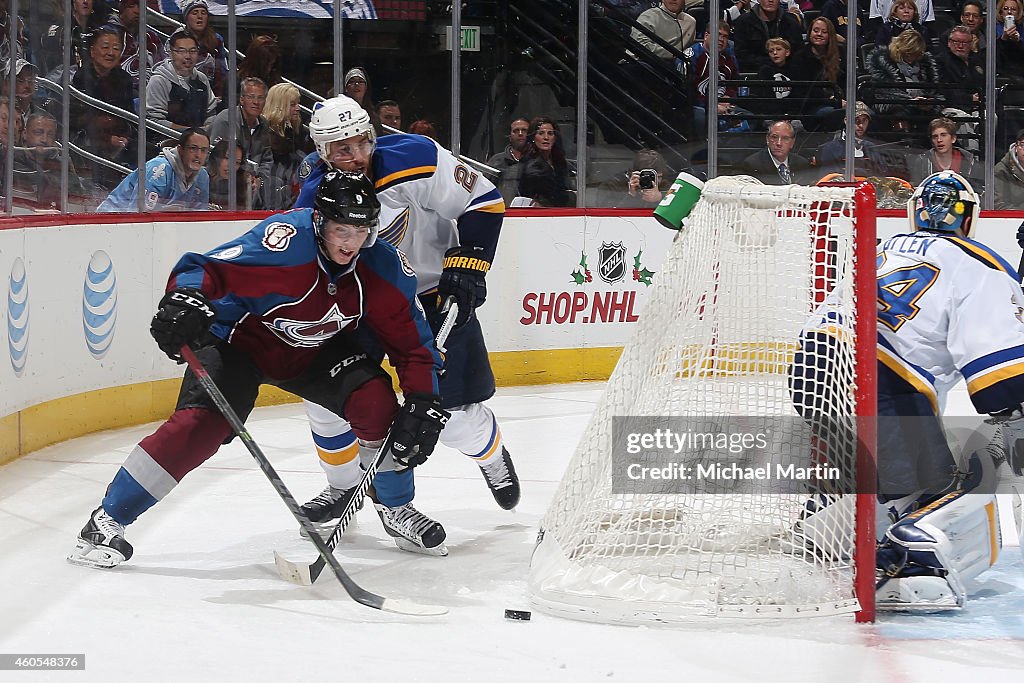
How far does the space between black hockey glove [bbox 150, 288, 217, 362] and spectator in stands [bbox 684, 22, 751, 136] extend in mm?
4279

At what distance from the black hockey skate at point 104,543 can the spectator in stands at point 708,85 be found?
4.31 m

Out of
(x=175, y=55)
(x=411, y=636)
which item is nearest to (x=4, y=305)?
(x=175, y=55)

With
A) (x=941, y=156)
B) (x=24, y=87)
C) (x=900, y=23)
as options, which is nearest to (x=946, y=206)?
(x=24, y=87)

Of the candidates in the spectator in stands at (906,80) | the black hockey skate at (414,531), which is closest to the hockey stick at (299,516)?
the black hockey skate at (414,531)

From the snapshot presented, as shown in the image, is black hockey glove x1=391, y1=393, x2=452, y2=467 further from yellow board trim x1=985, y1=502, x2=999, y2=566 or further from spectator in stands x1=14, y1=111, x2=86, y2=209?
spectator in stands x1=14, y1=111, x2=86, y2=209

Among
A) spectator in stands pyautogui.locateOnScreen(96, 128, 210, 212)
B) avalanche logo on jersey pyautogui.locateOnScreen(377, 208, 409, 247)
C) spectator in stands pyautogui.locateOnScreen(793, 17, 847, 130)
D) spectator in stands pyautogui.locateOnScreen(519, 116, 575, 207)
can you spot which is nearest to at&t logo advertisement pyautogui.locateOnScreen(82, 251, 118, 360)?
spectator in stands pyautogui.locateOnScreen(96, 128, 210, 212)

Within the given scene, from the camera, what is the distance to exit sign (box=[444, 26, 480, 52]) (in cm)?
604

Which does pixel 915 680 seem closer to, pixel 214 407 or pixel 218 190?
pixel 214 407

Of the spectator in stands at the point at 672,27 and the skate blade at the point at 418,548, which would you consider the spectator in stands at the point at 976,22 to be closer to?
the spectator in stands at the point at 672,27

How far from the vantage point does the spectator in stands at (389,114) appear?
5953 mm

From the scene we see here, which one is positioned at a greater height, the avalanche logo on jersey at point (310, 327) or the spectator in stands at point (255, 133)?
the spectator in stands at point (255, 133)

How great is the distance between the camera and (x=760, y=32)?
6641 mm

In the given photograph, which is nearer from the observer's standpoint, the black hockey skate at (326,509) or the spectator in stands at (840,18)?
the black hockey skate at (326,509)

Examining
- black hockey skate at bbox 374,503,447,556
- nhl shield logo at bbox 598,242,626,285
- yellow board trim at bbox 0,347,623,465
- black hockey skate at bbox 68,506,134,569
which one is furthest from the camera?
nhl shield logo at bbox 598,242,626,285
